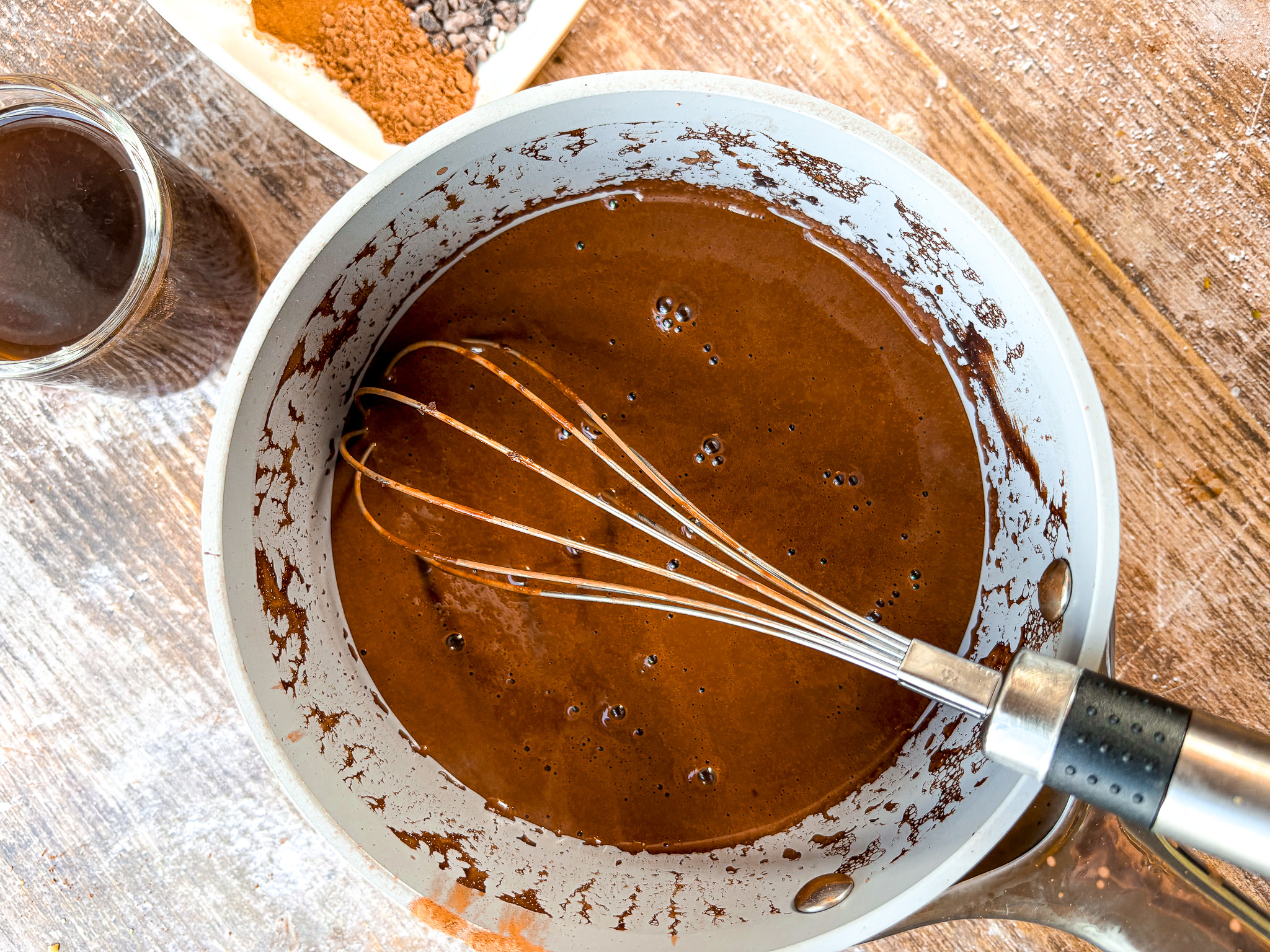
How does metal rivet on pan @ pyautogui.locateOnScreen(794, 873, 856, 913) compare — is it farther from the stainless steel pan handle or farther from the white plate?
A: the white plate

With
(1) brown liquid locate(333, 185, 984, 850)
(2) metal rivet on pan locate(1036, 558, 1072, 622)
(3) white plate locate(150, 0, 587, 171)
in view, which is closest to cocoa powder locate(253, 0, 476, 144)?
(3) white plate locate(150, 0, 587, 171)

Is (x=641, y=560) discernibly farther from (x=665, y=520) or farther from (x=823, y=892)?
(x=823, y=892)

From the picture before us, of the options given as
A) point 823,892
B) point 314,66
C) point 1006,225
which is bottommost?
point 823,892

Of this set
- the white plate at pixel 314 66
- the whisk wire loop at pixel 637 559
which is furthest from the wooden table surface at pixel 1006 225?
→ the whisk wire loop at pixel 637 559

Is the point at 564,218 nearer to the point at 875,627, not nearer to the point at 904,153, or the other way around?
the point at 904,153

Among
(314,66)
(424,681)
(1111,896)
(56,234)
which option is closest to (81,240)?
(56,234)
